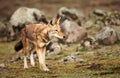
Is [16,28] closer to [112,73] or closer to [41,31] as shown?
[41,31]

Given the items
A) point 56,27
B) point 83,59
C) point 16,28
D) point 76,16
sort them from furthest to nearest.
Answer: point 76,16 < point 16,28 < point 83,59 < point 56,27

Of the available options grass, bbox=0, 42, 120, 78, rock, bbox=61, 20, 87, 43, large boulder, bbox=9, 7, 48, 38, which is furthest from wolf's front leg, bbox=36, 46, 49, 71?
large boulder, bbox=9, 7, 48, 38

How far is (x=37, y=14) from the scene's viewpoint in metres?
47.9

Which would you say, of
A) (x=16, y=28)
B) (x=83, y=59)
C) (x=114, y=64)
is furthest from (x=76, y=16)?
(x=114, y=64)

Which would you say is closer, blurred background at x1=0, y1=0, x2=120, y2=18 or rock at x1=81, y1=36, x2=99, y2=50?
rock at x1=81, y1=36, x2=99, y2=50

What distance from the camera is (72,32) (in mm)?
41625

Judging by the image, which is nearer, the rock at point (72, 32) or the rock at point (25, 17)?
the rock at point (72, 32)

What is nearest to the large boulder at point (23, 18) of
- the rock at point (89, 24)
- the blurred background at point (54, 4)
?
the rock at point (89, 24)

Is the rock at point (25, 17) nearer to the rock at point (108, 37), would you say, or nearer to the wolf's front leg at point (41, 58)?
the rock at point (108, 37)

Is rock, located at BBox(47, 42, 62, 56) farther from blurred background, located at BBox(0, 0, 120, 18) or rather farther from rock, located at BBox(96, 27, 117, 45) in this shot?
blurred background, located at BBox(0, 0, 120, 18)

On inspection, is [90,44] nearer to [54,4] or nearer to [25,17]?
[25,17]

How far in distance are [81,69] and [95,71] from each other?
151cm

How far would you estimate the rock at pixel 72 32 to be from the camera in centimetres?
4100

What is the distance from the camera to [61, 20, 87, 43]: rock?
135 feet
